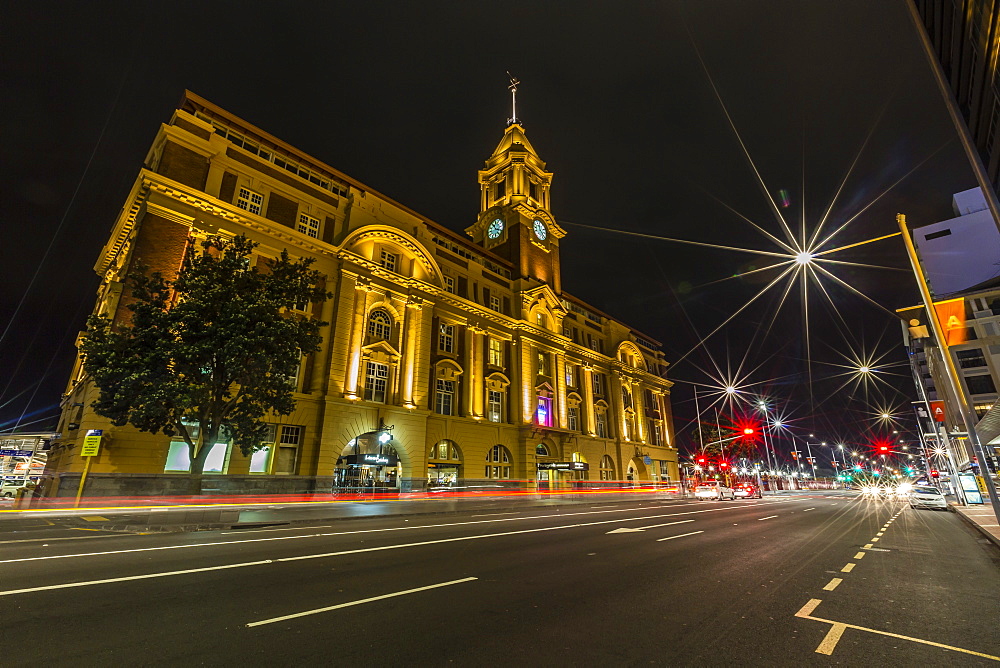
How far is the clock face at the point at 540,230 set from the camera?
173 ft

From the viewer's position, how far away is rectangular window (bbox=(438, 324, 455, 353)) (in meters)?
37.3

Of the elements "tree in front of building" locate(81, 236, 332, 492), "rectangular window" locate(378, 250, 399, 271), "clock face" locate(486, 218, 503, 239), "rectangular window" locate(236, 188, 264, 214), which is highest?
"clock face" locate(486, 218, 503, 239)

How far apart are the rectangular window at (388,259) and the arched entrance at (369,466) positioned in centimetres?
1303

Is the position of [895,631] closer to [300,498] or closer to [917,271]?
[917,271]

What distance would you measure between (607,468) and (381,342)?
104ft

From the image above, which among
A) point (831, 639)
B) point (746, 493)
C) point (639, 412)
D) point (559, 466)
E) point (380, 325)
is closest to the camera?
point (831, 639)

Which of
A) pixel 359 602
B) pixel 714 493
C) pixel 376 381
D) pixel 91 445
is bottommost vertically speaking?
pixel 359 602

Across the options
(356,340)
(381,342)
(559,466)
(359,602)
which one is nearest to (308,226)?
(356,340)

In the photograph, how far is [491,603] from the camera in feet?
19.6

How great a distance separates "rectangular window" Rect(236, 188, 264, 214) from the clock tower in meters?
25.6

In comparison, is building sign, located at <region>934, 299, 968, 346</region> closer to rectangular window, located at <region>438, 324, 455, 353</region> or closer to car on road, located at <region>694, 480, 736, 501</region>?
car on road, located at <region>694, 480, 736, 501</region>

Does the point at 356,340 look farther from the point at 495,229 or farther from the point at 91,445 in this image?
the point at 495,229

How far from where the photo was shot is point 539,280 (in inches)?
1887

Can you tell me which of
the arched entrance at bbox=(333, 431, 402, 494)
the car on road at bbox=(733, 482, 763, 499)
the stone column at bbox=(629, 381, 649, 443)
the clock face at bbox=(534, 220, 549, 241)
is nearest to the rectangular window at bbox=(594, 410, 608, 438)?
the stone column at bbox=(629, 381, 649, 443)
